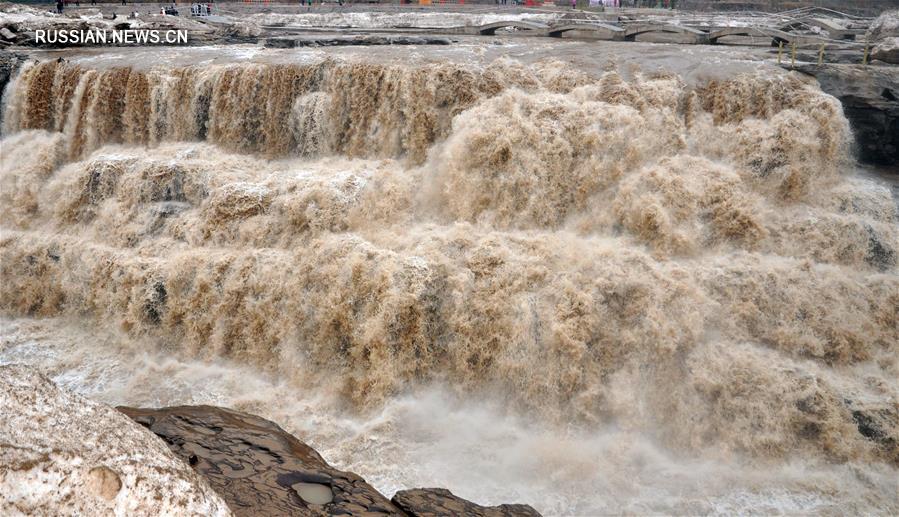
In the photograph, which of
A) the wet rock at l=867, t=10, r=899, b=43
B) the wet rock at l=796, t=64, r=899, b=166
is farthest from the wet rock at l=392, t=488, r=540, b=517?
the wet rock at l=867, t=10, r=899, b=43

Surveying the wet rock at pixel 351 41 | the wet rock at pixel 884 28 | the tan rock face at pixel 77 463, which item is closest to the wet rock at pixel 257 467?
the tan rock face at pixel 77 463

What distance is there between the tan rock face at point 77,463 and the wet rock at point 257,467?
1.58 meters

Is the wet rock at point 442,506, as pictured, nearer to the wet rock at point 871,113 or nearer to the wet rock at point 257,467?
the wet rock at point 257,467

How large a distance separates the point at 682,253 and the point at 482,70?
16.0 feet

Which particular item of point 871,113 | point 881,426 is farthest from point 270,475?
point 871,113

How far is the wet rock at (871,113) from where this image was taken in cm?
1177

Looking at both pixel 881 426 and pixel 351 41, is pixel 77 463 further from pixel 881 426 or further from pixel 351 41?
pixel 351 41

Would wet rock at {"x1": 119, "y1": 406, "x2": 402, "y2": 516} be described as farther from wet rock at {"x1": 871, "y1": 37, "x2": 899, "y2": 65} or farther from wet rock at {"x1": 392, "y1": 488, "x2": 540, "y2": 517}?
wet rock at {"x1": 871, "y1": 37, "x2": 899, "y2": 65}

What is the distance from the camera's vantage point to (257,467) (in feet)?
21.5

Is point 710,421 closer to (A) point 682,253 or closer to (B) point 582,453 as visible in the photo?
(B) point 582,453

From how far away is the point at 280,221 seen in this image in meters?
11.1

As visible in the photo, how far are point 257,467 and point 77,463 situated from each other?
3.00 metres

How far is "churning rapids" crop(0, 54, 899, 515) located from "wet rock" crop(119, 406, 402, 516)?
131 cm

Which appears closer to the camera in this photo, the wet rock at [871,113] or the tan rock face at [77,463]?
the tan rock face at [77,463]
